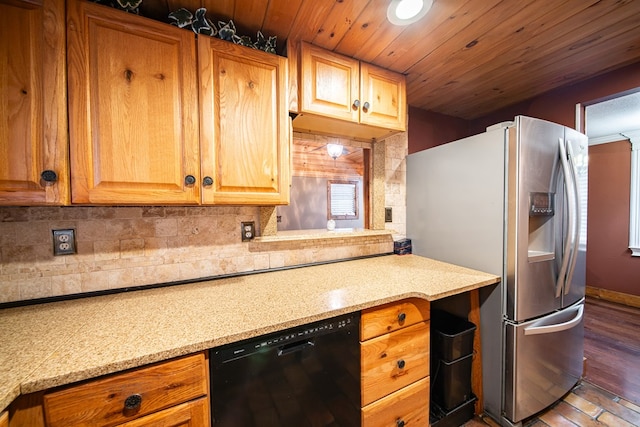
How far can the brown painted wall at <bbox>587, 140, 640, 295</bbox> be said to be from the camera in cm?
320

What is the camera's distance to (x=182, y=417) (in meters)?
0.79

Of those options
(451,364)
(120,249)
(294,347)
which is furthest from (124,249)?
(451,364)

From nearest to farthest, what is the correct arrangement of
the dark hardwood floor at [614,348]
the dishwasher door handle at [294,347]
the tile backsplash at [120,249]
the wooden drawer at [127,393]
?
the wooden drawer at [127,393]
the dishwasher door handle at [294,347]
the tile backsplash at [120,249]
the dark hardwood floor at [614,348]

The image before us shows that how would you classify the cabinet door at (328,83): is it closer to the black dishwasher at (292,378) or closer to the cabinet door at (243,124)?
the cabinet door at (243,124)

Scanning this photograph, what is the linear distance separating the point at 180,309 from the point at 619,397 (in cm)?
273

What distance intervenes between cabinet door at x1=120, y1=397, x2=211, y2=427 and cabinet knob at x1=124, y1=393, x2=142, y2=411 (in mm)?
47

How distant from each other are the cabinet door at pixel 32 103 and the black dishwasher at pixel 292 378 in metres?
0.86

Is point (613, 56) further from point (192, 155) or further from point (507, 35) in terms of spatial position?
point (192, 155)

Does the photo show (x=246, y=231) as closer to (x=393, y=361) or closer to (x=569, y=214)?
(x=393, y=361)

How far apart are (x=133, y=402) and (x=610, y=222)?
5.27 m

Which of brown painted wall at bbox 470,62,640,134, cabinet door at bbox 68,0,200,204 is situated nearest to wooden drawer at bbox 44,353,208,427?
cabinet door at bbox 68,0,200,204

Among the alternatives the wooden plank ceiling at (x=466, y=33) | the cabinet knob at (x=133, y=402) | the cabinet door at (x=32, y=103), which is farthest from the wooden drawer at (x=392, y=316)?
the wooden plank ceiling at (x=466, y=33)

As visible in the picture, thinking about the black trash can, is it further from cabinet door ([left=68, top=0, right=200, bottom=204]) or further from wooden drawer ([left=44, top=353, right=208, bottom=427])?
cabinet door ([left=68, top=0, right=200, bottom=204])

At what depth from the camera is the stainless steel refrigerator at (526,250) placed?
137cm
